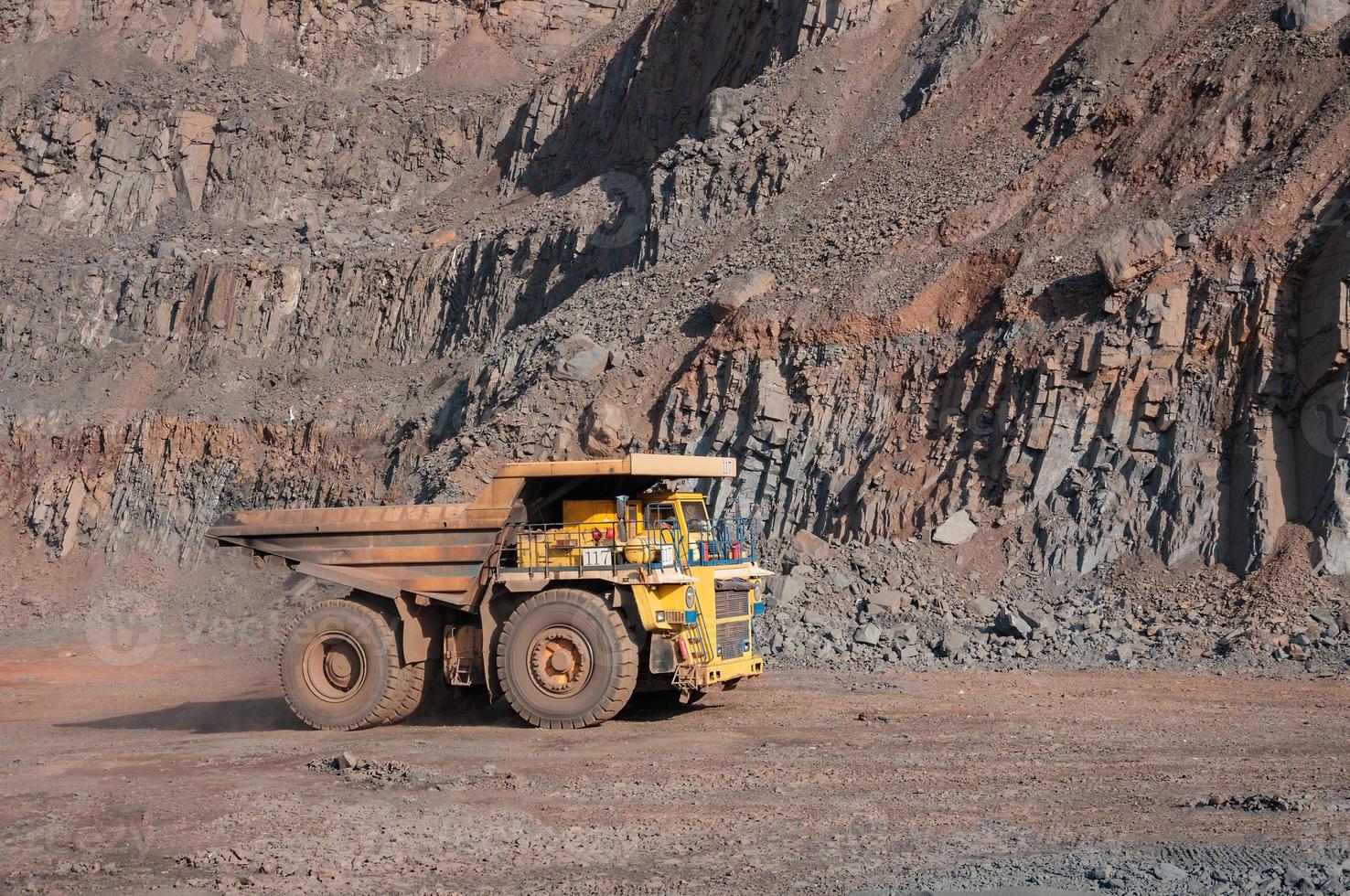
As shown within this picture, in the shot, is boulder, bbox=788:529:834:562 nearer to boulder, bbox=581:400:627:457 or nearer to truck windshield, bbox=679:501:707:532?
boulder, bbox=581:400:627:457

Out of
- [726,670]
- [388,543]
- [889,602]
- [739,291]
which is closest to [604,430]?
[739,291]

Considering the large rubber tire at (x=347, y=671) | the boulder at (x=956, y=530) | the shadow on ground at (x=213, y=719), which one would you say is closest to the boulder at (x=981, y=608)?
the boulder at (x=956, y=530)

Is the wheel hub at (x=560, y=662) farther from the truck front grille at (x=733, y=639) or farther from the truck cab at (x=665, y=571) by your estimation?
the truck front grille at (x=733, y=639)

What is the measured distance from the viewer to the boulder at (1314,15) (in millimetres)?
24297

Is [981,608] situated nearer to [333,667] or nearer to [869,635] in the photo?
[869,635]

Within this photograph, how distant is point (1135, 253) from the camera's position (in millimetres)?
21469

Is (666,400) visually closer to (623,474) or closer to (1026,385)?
(1026,385)

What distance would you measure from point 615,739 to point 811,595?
790cm

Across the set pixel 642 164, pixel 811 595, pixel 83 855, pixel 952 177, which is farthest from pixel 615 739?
pixel 642 164

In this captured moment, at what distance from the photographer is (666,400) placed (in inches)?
1020

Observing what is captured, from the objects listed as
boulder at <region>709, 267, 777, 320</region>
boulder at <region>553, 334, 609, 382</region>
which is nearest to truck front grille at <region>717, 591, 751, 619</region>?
boulder at <region>709, 267, 777, 320</region>

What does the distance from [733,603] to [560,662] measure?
1.81 m

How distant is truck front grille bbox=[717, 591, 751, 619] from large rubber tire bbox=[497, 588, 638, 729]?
979 mm

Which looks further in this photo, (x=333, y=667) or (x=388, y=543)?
(x=333, y=667)
